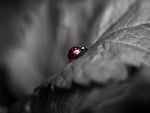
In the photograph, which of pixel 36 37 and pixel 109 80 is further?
pixel 36 37

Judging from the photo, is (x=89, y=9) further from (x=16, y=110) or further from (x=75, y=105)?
(x=75, y=105)

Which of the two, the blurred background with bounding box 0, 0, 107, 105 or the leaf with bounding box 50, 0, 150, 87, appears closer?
the leaf with bounding box 50, 0, 150, 87

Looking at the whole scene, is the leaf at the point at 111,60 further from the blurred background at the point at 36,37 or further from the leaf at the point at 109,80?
the blurred background at the point at 36,37

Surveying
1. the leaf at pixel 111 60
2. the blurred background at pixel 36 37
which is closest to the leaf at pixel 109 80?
the leaf at pixel 111 60

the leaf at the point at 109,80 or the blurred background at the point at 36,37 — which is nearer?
the leaf at the point at 109,80

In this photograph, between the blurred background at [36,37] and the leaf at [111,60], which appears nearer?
the leaf at [111,60]

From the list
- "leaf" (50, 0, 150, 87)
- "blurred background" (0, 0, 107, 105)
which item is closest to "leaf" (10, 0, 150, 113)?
"leaf" (50, 0, 150, 87)

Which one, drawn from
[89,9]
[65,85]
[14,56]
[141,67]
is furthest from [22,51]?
[141,67]

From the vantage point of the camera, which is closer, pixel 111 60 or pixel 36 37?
pixel 111 60

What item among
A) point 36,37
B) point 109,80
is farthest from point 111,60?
point 36,37

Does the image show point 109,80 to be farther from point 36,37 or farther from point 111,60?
point 36,37

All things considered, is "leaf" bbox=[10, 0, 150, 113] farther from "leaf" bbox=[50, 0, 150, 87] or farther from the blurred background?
the blurred background
